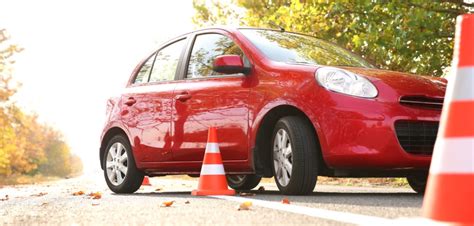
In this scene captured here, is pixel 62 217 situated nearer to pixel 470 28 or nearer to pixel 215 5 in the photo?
pixel 470 28

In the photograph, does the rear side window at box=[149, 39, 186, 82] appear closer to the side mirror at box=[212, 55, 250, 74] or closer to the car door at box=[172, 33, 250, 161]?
the car door at box=[172, 33, 250, 161]

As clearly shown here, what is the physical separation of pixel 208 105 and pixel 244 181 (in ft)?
6.62

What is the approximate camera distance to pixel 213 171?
7.49 metres

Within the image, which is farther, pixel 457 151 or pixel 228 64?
pixel 228 64

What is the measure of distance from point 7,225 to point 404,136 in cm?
320

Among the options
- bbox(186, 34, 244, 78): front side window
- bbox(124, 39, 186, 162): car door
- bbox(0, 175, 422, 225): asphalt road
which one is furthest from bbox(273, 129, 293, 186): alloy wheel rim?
bbox(124, 39, 186, 162): car door

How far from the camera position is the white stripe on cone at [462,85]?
3.68m

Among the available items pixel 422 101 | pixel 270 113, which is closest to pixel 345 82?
pixel 422 101

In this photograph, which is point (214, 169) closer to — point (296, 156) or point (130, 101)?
point (296, 156)

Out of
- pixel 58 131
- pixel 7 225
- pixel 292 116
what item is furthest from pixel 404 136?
pixel 58 131

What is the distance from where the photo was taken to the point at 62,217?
587 cm

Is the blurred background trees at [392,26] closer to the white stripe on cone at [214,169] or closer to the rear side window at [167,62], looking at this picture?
the rear side window at [167,62]

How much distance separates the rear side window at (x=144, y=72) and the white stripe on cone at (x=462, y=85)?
5.99 meters

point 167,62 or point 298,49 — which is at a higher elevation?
point 298,49
